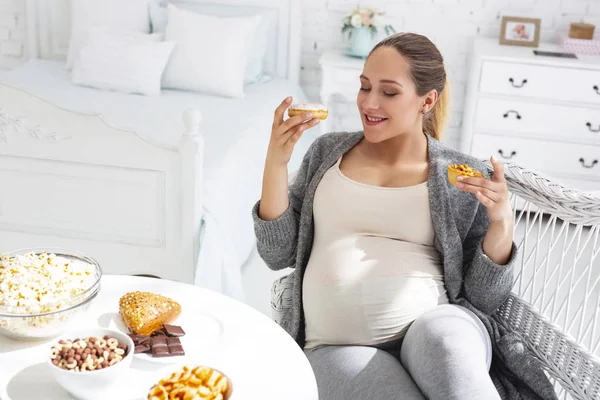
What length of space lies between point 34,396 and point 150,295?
30cm

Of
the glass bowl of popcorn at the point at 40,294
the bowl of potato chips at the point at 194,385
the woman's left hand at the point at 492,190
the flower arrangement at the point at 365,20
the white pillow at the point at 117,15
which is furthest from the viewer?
the white pillow at the point at 117,15

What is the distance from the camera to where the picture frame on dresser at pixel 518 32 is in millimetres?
3619

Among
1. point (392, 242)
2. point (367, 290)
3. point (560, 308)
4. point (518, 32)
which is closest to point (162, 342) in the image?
point (367, 290)

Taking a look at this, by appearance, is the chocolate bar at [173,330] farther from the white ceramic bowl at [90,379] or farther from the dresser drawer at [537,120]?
the dresser drawer at [537,120]

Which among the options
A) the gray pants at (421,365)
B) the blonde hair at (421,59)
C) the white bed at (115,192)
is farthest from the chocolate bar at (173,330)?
the white bed at (115,192)

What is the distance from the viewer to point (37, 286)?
52.2 inches

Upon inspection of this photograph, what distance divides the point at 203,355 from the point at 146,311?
14 cm

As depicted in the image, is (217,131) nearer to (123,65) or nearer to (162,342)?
(123,65)

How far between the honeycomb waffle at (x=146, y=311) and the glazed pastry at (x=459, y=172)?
617 mm

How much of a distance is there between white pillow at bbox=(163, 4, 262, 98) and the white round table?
6.53ft

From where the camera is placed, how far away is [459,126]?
3941mm

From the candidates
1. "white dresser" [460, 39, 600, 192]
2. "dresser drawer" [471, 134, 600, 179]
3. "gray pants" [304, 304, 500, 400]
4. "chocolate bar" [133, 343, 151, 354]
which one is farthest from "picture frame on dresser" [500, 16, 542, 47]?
"chocolate bar" [133, 343, 151, 354]

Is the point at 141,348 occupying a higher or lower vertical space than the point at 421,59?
lower

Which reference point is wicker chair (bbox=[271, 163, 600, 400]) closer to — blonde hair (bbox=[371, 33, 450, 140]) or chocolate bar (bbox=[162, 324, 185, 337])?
blonde hair (bbox=[371, 33, 450, 140])
